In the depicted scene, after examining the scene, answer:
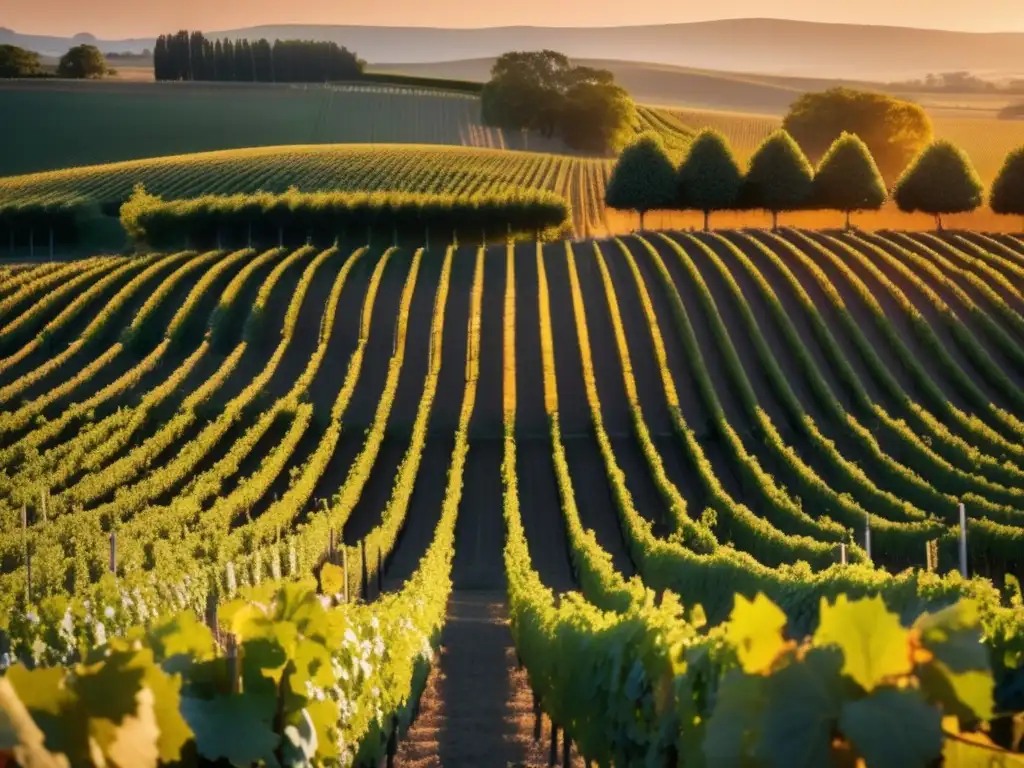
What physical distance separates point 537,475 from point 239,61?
105 metres

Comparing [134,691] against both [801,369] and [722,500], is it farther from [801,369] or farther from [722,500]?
[801,369]

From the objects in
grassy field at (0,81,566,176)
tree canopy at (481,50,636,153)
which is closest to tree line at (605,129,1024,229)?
tree canopy at (481,50,636,153)

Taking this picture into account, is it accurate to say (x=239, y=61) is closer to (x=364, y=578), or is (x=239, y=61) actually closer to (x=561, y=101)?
(x=561, y=101)

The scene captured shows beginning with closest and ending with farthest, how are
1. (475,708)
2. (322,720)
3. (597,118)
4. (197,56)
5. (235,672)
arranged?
(235,672), (322,720), (475,708), (597,118), (197,56)

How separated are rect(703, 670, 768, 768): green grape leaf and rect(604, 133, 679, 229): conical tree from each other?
58.7m

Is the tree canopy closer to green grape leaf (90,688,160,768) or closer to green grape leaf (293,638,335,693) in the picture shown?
green grape leaf (293,638,335,693)

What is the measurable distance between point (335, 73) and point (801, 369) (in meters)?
101

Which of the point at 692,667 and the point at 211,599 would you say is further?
the point at 211,599

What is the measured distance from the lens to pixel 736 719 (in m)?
4.59

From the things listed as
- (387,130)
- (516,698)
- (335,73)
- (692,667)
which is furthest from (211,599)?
(335,73)

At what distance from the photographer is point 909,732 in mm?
4309

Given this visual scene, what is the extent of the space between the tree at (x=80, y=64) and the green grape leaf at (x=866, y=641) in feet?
452

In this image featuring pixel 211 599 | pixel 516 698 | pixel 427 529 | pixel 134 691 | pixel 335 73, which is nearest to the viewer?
pixel 134 691

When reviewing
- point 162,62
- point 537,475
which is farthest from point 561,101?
point 537,475
